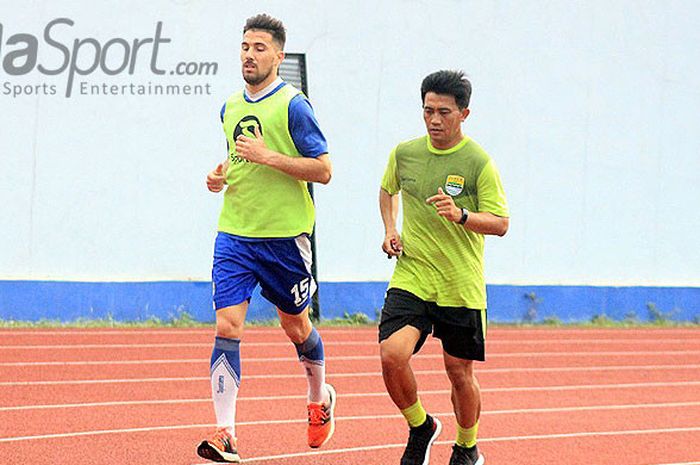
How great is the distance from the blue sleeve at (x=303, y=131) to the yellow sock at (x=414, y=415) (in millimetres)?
1189

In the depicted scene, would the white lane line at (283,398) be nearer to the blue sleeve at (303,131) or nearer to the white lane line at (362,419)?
the white lane line at (362,419)

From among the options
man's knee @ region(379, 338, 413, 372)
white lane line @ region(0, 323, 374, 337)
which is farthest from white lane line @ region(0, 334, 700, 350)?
man's knee @ region(379, 338, 413, 372)

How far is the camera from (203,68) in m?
14.8

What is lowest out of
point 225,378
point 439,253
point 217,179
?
point 225,378

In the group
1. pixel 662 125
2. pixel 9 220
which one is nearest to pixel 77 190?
pixel 9 220

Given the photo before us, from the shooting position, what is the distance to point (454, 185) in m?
5.93

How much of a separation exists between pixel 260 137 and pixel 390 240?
737 mm

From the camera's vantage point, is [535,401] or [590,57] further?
[590,57]

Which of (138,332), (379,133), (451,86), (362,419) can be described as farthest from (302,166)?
(379,133)

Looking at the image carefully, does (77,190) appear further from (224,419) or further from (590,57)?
(224,419)

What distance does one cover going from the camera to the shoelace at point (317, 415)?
22.0ft

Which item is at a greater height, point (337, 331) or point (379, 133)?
point (379, 133)

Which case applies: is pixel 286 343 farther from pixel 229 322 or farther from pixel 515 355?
pixel 229 322

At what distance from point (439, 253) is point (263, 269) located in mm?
Answer: 831
